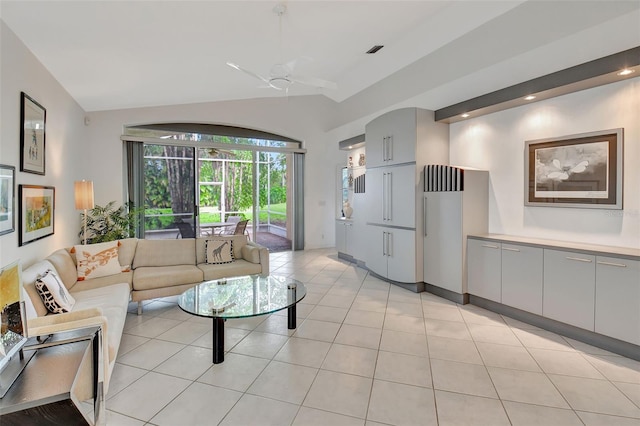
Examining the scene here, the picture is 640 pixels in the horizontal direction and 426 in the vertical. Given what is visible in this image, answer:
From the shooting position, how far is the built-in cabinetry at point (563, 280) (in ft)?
8.86

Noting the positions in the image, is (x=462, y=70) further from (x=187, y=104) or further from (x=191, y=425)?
(x=187, y=104)

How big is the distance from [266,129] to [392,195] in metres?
3.86

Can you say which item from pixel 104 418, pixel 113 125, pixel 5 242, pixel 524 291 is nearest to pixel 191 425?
pixel 104 418

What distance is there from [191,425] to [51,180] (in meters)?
3.48

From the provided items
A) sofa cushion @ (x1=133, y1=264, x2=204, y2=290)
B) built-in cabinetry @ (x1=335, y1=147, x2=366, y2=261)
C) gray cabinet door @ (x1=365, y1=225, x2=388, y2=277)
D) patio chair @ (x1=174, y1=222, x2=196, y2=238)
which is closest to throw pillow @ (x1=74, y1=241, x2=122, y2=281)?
sofa cushion @ (x1=133, y1=264, x2=204, y2=290)

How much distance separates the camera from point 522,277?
347 centimetres

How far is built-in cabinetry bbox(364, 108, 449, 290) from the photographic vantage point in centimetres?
453

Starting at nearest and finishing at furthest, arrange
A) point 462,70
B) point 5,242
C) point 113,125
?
point 5,242 < point 462,70 < point 113,125

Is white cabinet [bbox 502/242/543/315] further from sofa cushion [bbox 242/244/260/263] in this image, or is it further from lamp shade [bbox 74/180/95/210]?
lamp shade [bbox 74/180/95/210]

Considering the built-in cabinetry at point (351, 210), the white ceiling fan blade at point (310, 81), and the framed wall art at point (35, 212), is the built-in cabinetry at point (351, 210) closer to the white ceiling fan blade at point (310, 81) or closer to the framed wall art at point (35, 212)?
the white ceiling fan blade at point (310, 81)

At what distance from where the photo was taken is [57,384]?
160 cm

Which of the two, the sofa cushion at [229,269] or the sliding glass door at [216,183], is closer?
the sofa cushion at [229,269]

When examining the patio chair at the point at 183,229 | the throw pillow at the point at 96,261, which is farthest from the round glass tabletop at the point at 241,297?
the patio chair at the point at 183,229

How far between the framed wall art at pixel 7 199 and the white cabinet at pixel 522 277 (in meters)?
4.84
